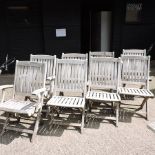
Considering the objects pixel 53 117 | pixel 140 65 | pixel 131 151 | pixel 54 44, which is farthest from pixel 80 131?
pixel 54 44

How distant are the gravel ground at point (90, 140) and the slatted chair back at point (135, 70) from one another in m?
0.92

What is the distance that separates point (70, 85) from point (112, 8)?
5.12 m

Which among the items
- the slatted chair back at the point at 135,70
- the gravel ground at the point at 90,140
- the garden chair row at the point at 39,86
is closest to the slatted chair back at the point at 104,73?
the garden chair row at the point at 39,86

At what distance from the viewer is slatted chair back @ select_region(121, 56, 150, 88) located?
218 inches

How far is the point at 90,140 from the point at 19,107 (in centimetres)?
119

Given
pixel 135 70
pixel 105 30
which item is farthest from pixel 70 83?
pixel 105 30

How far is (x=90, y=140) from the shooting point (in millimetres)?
4305

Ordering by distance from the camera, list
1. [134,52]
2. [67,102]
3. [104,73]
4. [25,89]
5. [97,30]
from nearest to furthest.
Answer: [67,102], [25,89], [104,73], [134,52], [97,30]

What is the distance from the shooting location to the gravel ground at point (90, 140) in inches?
157

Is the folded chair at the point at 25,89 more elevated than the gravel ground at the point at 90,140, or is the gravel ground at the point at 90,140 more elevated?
the folded chair at the point at 25,89

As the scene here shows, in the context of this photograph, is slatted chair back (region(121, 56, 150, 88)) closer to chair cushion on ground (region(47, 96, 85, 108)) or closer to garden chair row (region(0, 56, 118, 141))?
garden chair row (region(0, 56, 118, 141))

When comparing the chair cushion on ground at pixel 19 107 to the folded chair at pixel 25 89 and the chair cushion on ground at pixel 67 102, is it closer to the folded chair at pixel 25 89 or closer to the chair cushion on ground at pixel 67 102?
the folded chair at pixel 25 89

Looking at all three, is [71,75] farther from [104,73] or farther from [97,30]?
[97,30]

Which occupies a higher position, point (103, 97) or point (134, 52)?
point (134, 52)
